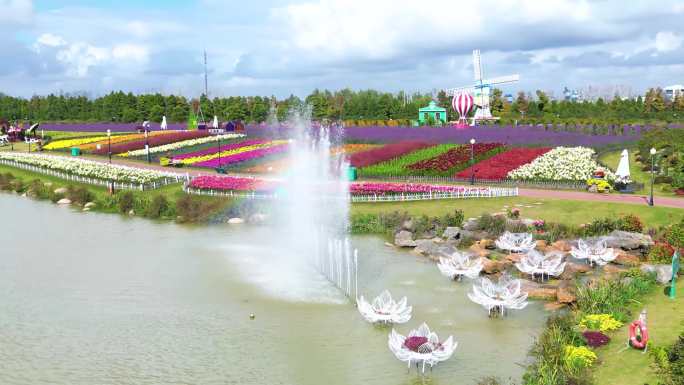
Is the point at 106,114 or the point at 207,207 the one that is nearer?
the point at 207,207

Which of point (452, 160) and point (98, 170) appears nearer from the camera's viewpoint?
point (452, 160)

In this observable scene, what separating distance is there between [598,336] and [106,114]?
128989 millimetres

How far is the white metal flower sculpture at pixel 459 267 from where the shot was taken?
2983cm

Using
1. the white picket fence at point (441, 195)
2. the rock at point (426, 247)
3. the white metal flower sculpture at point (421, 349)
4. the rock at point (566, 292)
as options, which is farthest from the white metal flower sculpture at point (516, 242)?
the white metal flower sculpture at point (421, 349)

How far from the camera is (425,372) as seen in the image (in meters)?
20.6

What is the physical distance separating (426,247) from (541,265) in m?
7.47

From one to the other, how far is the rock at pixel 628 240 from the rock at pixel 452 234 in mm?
7813

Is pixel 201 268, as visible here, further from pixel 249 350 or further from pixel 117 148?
pixel 117 148

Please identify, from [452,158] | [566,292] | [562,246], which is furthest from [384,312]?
[452,158]

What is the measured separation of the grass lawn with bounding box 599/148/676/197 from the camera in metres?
48.4

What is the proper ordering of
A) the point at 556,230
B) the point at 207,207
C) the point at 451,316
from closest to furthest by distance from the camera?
the point at 451,316 → the point at 556,230 → the point at 207,207

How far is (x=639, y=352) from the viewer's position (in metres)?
20.2

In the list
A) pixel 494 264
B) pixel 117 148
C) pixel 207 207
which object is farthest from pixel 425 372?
pixel 117 148

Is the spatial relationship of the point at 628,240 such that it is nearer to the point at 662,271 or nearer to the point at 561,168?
the point at 662,271
